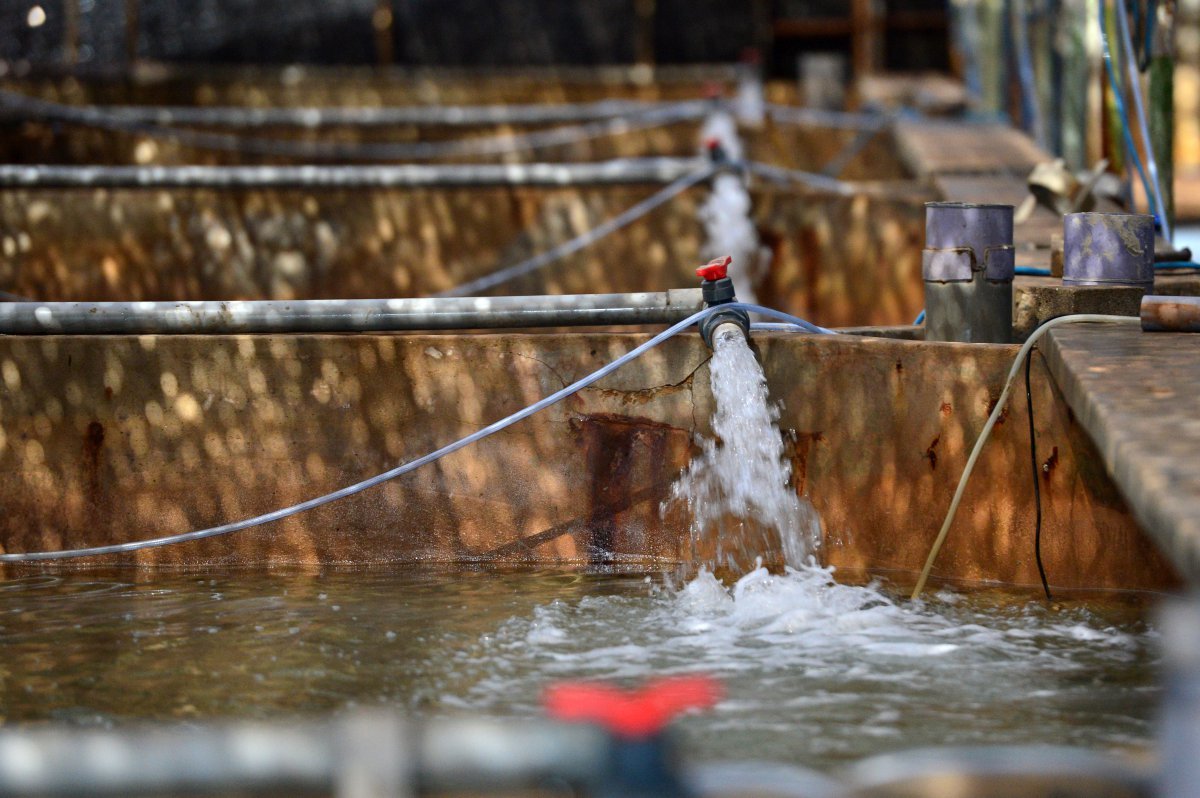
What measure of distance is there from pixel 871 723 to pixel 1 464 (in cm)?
277

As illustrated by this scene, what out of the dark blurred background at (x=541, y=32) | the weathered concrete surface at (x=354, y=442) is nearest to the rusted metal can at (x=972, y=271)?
the weathered concrete surface at (x=354, y=442)

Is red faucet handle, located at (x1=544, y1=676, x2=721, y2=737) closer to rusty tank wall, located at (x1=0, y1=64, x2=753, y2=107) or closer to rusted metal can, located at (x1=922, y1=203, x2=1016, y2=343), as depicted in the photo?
rusted metal can, located at (x1=922, y1=203, x2=1016, y2=343)

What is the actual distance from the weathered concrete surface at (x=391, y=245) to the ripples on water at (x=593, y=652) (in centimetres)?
324

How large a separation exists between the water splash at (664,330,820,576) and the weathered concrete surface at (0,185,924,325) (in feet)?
9.98

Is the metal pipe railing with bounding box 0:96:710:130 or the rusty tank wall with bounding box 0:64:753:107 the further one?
the rusty tank wall with bounding box 0:64:753:107

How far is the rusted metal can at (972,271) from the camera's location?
4.12m

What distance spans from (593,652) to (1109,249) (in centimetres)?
200

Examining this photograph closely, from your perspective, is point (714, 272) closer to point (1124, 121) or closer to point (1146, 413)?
point (1146, 413)

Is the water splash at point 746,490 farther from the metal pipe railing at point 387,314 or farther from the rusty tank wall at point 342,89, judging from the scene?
the rusty tank wall at point 342,89

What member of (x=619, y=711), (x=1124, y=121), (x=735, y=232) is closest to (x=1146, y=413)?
(x=619, y=711)

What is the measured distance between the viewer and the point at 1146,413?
2.95 meters

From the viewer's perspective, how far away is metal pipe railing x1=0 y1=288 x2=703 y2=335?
4.07 meters

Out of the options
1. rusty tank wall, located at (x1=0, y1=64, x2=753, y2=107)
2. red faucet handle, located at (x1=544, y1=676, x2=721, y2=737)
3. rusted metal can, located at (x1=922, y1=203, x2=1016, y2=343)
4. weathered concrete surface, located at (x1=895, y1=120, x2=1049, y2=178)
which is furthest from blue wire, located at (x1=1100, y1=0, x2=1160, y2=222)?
rusty tank wall, located at (x1=0, y1=64, x2=753, y2=107)

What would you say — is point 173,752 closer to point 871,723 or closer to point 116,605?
point 871,723
